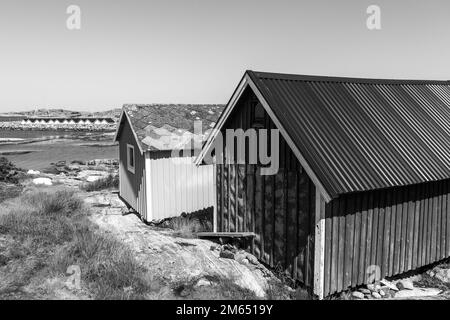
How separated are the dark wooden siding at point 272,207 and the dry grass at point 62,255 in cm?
331

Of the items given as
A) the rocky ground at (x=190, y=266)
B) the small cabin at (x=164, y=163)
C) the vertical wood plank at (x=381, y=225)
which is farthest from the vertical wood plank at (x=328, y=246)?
the small cabin at (x=164, y=163)

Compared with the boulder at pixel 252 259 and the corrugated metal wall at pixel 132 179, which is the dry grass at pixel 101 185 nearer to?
the corrugated metal wall at pixel 132 179

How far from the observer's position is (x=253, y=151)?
10297 mm

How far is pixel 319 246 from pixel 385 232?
6.60ft

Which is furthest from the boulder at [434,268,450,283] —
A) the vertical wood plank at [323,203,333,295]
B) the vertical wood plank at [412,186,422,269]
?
the vertical wood plank at [323,203,333,295]

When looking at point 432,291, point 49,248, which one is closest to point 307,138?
point 432,291

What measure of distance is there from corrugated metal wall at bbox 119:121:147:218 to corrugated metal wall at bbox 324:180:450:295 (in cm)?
848

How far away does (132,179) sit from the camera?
1650 centimetres

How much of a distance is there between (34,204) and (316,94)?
31.9 feet

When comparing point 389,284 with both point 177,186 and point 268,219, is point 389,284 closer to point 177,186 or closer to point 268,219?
point 268,219

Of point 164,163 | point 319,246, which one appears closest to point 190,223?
point 164,163

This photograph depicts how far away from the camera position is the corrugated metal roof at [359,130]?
837cm

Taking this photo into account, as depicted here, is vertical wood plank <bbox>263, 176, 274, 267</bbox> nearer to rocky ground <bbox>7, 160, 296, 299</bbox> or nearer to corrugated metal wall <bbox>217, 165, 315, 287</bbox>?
corrugated metal wall <bbox>217, 165, 315, 287</bbox>
